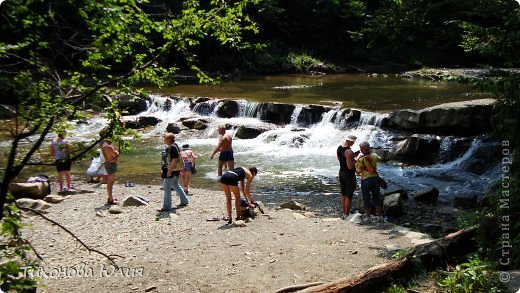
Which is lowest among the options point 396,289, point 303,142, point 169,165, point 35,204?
point 35,204

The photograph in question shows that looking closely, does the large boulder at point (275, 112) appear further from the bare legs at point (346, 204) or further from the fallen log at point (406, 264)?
the fallen log at point (406, 264)

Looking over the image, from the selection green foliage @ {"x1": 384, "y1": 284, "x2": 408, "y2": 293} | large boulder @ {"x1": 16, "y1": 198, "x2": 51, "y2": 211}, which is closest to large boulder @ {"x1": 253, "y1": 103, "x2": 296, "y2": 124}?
large boulder @ {"x1": 16, "y1": 198, "x2": 51, "y2": 211}

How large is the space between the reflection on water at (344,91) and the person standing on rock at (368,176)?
10.7 meters

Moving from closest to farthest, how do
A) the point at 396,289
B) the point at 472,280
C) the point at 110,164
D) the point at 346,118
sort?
the point at 472,280
the point at 396,289
the point at 110,164
the point at 346,118

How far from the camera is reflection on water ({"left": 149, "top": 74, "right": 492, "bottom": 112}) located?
2230 centimetres

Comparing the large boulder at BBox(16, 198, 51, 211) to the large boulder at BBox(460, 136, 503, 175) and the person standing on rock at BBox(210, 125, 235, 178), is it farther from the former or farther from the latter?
the large boulder at BBox(460, 136, 503, 175)

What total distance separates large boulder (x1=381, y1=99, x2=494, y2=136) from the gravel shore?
25.6ft

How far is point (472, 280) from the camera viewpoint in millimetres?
5223

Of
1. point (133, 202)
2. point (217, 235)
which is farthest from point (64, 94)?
point (133, 202)

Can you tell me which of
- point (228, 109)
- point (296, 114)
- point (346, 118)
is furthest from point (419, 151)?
point (228, 109)

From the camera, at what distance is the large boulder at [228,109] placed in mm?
22703

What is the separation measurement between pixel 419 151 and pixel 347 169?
7005mm

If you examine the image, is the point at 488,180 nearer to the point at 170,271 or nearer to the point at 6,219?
the point at 170,271

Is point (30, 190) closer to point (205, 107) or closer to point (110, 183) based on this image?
point (110, 183)
